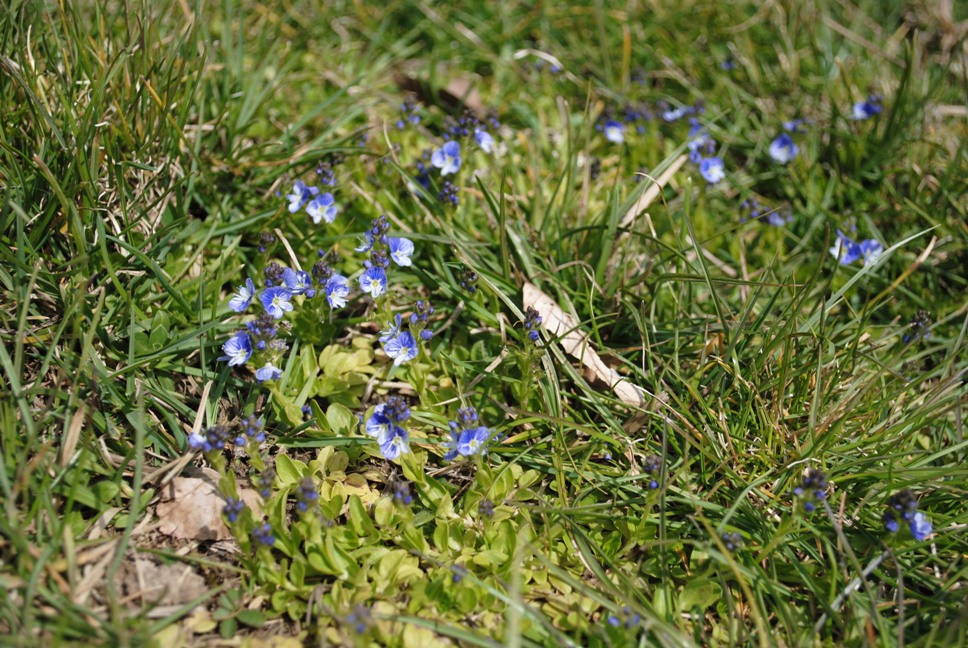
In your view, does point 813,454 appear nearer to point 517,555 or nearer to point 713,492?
point 713,492

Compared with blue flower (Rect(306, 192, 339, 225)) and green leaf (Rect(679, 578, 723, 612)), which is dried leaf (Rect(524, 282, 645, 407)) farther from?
blue flower (Rect(306, 192, 339, 225))

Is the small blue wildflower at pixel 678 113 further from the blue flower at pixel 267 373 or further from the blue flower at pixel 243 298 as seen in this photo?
the blue flower at pixel 267 373

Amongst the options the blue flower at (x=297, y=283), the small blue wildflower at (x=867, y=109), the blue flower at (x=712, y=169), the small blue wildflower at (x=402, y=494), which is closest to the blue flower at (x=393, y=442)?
the small blue wildflower at (x=402, y=494)

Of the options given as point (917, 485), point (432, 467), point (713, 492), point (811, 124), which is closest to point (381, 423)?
point (432, 467)

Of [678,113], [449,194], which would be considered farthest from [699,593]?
[678,113]

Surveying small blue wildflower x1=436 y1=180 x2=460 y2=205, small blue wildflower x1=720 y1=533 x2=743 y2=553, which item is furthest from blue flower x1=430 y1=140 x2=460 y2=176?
small blue wildflower x1=720 y1=533 x2=743 y2=553

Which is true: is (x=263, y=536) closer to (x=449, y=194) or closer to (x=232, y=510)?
(x=232, y=510)
